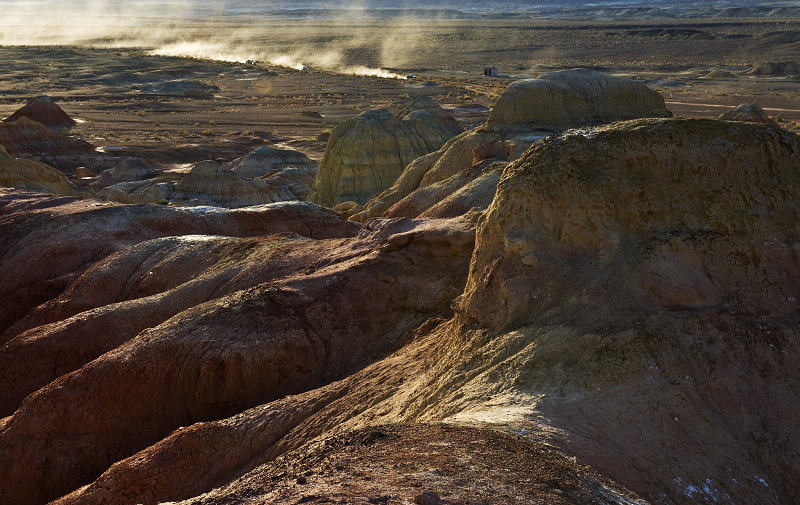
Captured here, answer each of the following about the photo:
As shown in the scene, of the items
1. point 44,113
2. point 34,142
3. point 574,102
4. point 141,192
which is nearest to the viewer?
point 574,102

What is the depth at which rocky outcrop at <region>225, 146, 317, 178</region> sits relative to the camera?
4269 cm

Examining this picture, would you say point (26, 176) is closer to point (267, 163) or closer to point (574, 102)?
point (267, 163)

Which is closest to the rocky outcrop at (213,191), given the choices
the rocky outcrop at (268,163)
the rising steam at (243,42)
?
the rocky outcrop at (268,163)

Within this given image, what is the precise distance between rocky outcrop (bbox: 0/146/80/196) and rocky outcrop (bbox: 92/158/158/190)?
404 inches

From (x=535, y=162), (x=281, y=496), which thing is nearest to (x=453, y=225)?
(x=535, y=162)

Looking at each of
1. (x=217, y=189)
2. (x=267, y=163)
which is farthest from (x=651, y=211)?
(x=267, y=163)

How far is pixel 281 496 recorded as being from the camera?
20.0 feet

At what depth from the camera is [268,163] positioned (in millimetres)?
43688

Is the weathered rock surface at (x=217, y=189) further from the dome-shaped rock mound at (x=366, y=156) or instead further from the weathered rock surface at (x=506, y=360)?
the weathered rock surface at (x=506, y=360)

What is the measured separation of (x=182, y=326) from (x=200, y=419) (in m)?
1.43

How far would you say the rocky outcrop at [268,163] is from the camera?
42688mm

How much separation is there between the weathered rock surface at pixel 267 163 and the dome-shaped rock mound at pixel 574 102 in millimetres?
21050

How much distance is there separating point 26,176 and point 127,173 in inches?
523

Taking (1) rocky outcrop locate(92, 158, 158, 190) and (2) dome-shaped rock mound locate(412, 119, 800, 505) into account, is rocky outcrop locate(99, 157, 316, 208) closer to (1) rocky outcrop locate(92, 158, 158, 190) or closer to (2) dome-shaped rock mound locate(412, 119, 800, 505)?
(1) rocky outcrop locate(92, 158, 158, 190)
